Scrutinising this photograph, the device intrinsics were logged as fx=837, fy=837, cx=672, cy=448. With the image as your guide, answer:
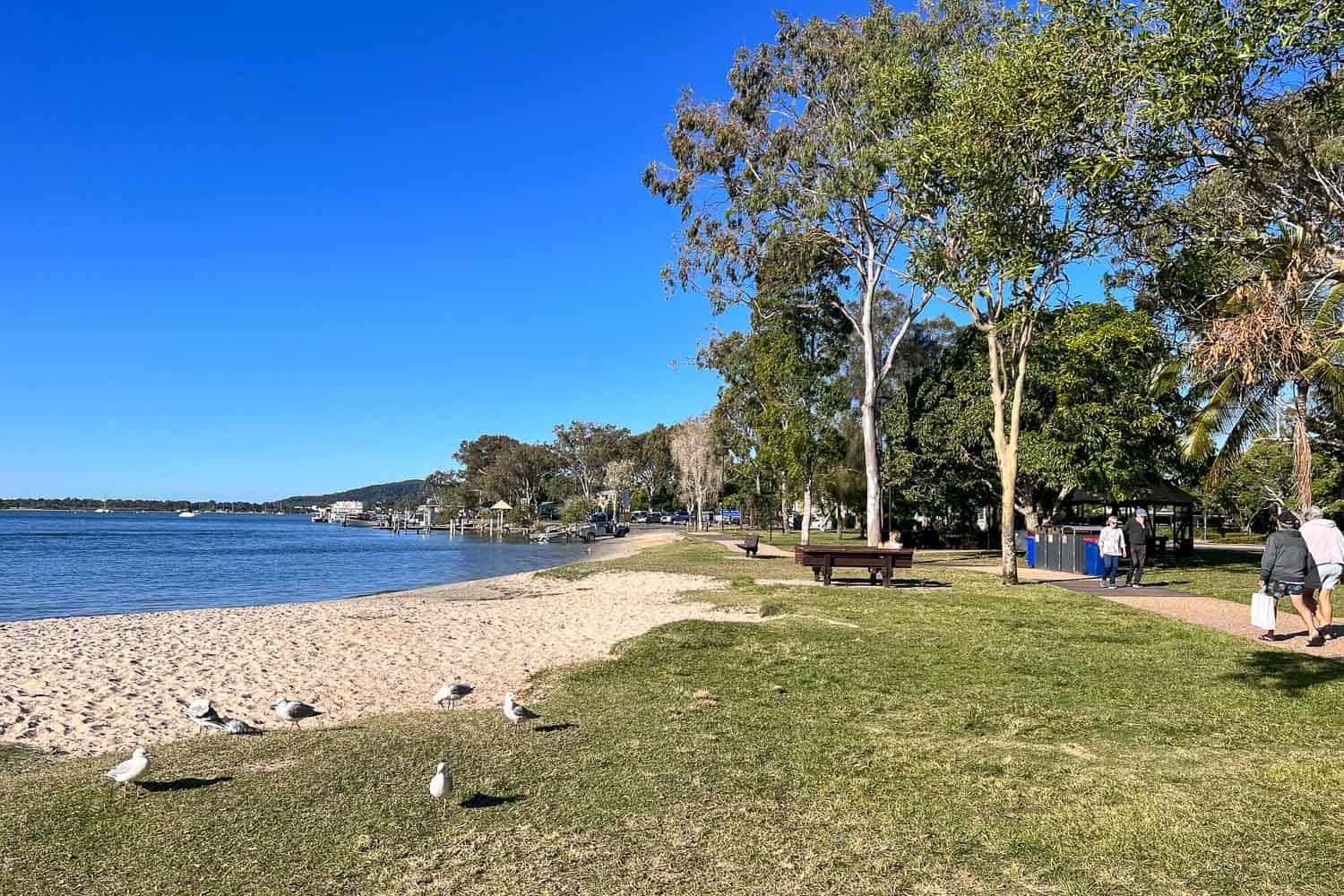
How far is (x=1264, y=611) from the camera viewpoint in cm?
925

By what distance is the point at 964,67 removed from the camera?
764cm

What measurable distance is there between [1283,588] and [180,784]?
10.9m

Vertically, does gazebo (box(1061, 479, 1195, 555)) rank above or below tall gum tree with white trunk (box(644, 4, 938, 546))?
below

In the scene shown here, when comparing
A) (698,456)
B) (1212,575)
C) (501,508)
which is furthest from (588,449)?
(1212,575)

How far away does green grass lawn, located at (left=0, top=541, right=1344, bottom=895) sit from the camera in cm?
367

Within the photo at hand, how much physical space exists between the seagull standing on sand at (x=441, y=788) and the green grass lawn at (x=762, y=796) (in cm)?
7

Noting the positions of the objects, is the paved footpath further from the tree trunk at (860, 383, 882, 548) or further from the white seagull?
the white seagull

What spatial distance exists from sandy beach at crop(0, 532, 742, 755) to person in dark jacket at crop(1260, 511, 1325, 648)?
7284 millimetres

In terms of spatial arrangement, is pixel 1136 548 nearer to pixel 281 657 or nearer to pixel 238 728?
pixel 281 657

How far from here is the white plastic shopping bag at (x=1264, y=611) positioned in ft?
30.0

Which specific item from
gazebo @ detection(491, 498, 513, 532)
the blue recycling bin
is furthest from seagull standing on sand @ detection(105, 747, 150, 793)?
gazebo @ detection(491, 498, 513, 532)

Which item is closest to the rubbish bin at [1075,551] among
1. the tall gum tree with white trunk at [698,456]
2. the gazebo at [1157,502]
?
the gazebo at [1157,502]

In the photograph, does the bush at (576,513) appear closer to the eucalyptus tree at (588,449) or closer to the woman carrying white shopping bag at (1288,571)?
the eucalyptus tree at (588,449)

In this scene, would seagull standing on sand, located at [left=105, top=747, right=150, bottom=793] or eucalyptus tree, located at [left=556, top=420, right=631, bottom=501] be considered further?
eucalyptus tree, located at [left=556, top=420, right=631, bottom=501]
